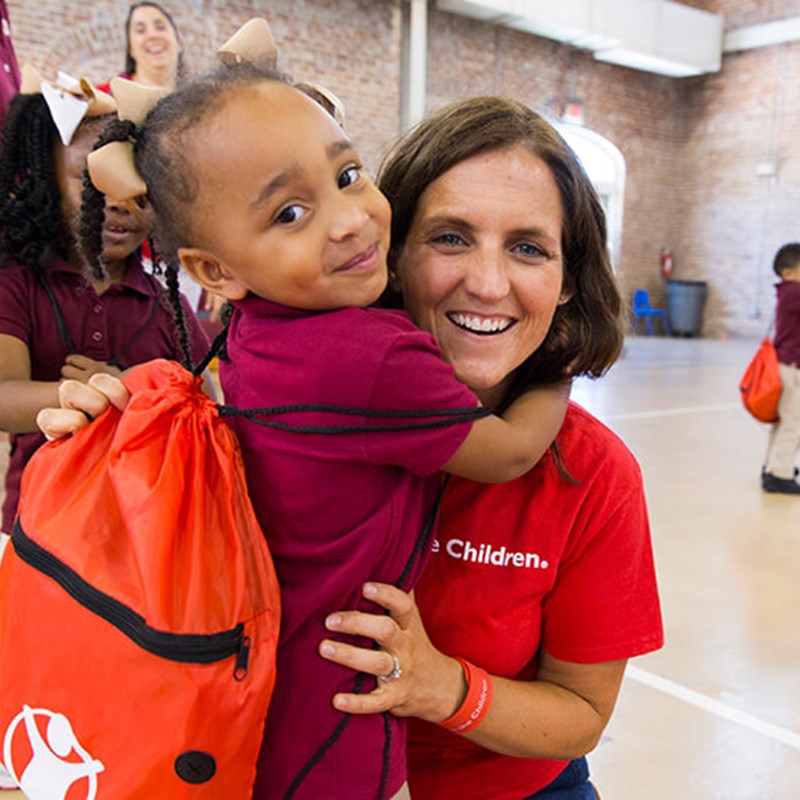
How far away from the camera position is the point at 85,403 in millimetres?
1057

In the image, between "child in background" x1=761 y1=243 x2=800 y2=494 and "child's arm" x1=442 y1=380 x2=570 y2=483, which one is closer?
"child's arm" x1=442 y1=380 x2=570 y2=483

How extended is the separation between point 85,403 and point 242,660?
388 millimetres

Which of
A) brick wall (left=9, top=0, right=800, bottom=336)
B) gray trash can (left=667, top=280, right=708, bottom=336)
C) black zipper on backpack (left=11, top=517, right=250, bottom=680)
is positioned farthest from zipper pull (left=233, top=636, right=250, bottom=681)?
gray trash can (left=667, top=280, right=708, bottom=336)

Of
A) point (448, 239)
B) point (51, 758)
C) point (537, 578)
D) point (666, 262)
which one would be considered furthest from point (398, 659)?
point (666, 262)

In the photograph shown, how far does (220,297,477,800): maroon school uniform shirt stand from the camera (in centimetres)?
99

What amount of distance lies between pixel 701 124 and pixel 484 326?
53.0 ft

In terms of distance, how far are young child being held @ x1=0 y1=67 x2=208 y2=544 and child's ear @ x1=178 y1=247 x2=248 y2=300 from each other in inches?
37.2

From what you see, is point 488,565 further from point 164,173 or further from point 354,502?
point 164,173

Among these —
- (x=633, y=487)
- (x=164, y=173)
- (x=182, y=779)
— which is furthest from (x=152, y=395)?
(x=633, y=487)

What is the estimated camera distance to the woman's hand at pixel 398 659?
100cm

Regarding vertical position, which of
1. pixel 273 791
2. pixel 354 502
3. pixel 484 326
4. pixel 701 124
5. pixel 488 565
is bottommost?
pixel 701 124

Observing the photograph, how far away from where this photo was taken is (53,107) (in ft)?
6.68

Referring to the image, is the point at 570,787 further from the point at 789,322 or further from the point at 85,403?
the point at 789,322

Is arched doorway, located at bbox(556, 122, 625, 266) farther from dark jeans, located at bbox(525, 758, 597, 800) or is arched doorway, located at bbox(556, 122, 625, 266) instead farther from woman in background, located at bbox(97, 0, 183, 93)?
dark jeans, located at bbox(525, 758, 597, 800)
